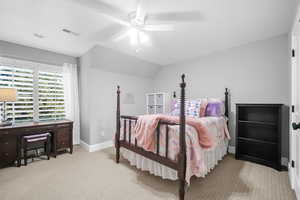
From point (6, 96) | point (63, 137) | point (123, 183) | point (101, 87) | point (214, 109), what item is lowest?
point (123, 183)

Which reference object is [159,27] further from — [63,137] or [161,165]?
[63,137]

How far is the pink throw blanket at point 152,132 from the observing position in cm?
180

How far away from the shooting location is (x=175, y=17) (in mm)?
1971

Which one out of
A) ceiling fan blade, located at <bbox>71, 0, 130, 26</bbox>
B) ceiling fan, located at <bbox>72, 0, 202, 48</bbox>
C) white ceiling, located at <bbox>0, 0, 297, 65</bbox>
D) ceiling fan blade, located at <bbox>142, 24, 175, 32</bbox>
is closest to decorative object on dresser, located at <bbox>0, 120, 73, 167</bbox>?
white ceiling, located at <bbox>0, 0, 297, 65</bbox>

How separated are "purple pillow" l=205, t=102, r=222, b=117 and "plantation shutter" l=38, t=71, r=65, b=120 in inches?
137

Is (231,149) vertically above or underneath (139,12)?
underneath

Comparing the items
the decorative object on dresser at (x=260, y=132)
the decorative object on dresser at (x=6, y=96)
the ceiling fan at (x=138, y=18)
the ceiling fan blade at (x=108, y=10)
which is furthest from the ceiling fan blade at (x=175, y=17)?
the decorative object on dresser at (x=6, y=96)

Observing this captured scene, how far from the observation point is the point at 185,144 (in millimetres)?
1590

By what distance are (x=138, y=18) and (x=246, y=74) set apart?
8.15 ft

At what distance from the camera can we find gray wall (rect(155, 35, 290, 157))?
2.51m

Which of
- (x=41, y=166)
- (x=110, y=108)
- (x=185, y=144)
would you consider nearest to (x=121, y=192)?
(x=185, y=144)

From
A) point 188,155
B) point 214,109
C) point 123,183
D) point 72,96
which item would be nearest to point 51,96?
point 72,96

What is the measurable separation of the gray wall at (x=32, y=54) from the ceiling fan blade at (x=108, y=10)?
2123mm

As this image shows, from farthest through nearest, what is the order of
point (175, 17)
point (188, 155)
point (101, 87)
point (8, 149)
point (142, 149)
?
point (101, 87) → point (8, 149) → point (142, 149) → point (175, 17) → point (188, 155)
